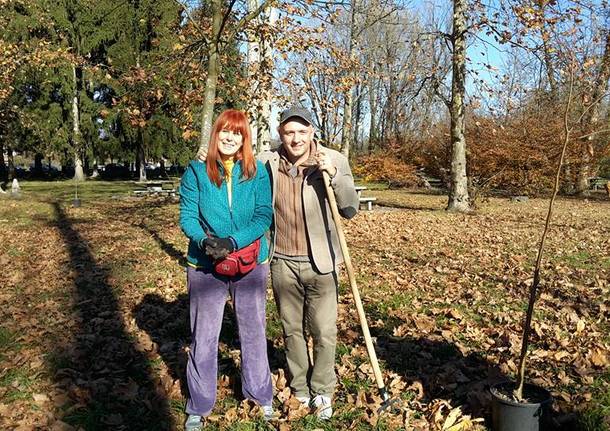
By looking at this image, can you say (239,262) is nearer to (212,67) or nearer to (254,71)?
(212,67)

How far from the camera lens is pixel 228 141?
341cm

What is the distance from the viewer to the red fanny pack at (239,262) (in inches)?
129

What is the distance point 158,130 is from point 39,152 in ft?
27.9

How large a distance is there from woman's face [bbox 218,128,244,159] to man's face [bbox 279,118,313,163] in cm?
30

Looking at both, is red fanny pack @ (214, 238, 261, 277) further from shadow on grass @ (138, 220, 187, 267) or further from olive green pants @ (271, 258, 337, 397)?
shadow on grass @ (138, 220, 187, 267)

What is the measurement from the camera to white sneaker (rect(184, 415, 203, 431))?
11.6ft

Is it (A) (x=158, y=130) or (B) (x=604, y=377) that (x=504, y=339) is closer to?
(B) (x=604, y=377)

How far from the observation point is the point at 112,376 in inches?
177

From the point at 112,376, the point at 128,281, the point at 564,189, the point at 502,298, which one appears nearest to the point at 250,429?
the point at 112,376

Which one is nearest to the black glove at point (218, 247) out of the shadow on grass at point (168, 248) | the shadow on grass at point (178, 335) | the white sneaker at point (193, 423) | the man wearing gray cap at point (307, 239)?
the man wearing gray cap at point (307, 239)

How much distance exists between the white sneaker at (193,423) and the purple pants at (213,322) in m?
0.03

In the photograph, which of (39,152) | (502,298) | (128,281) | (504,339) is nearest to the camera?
(504,339)

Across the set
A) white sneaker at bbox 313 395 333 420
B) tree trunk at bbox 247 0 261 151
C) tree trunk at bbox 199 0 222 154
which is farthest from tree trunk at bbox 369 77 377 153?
white sneaker at bbox 313 395 333 420

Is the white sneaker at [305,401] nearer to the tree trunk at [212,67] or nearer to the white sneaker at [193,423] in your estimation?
the white sneaker at [193,423]
